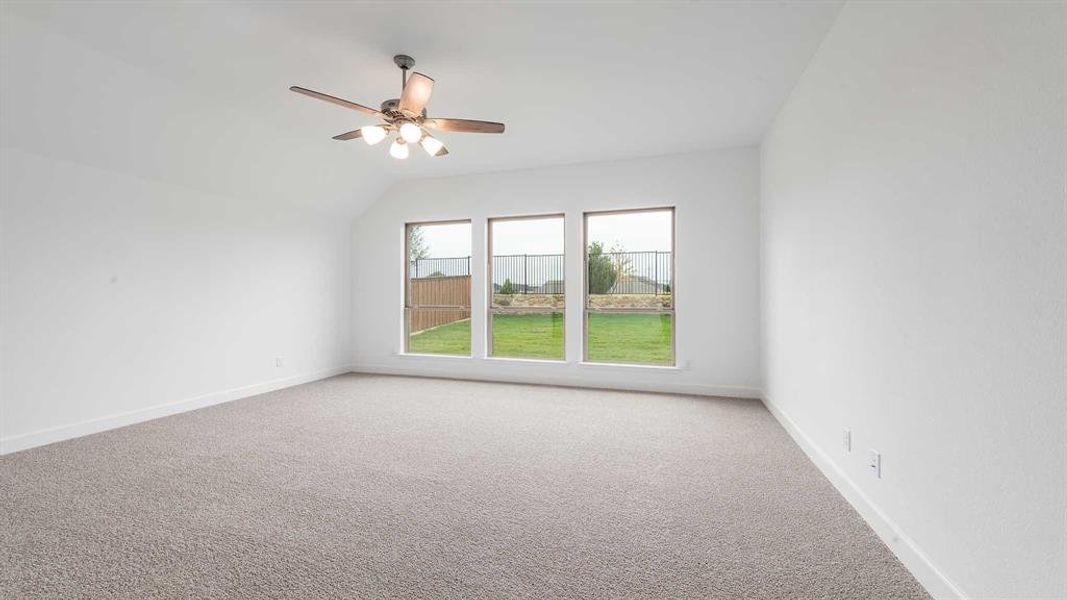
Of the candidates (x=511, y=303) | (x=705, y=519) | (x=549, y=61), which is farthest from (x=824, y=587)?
(x=511, y=303)

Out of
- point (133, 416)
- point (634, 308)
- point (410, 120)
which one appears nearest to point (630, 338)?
point (634, 308)

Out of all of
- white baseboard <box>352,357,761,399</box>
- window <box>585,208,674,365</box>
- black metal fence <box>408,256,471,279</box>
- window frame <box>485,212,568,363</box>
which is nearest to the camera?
white baseboard <box>352,357,761,399</box>

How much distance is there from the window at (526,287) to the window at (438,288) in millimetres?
390

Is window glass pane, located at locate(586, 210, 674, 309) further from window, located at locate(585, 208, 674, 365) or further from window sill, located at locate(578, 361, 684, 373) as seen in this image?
window sill, located at locate(578, 361, 684, 373)

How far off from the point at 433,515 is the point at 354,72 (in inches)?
116

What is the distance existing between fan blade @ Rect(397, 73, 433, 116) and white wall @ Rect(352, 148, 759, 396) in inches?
114

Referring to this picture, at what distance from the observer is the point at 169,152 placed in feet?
13.2

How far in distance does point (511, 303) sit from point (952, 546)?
492 cm

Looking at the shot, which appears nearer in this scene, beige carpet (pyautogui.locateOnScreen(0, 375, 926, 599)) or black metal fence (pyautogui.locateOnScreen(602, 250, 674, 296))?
beige carpet (pyautogui.locateOnScreen(0, 375, 926, 599))

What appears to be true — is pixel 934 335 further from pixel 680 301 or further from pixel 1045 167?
pixel 680 301

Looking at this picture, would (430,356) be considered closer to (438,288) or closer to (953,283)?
(438,288)

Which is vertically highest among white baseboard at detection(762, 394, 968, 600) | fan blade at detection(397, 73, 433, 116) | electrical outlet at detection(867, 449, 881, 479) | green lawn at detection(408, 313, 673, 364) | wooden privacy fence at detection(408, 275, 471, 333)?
fan blade at detection(397, 73, 433, 116)

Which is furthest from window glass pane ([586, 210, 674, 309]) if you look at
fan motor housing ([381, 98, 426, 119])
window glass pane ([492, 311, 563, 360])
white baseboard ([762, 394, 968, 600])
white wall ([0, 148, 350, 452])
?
white wall ([0, 148, 350, 452])

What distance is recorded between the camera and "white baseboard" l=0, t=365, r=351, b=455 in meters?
3.36
